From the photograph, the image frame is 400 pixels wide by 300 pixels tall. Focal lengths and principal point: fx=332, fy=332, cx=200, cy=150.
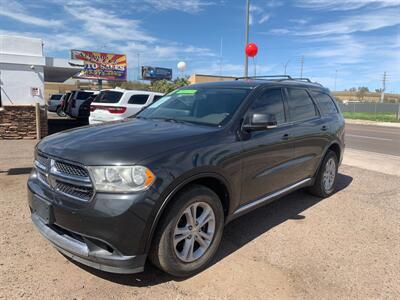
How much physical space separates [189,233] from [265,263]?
3.02ft

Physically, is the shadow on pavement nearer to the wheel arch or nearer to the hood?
the wheel arch

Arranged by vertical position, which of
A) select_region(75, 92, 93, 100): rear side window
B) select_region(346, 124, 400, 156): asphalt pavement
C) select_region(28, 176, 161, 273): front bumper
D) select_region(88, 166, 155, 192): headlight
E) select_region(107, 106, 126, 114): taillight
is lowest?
select_region(346, 124, 400, 156): asphalt pavement

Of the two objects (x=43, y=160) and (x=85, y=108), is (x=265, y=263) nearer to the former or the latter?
(x=43, y=160)

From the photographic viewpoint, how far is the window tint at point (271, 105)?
386 cm

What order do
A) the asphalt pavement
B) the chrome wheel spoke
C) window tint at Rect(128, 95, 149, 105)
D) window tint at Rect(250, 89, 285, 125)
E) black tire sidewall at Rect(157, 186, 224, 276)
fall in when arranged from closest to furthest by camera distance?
black tire sidewall at Rect(157, 186, 224, 276), the chrome wheel spoke, window tint at Rect(250, 89, 285, 125), the asphalt pavement, window tint at Rect(128, 95, 149, 105)

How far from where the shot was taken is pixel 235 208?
138 inches

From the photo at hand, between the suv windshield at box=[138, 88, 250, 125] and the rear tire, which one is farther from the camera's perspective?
the rear tire

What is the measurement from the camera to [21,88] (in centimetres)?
1263

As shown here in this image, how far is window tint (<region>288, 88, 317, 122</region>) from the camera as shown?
178 inches

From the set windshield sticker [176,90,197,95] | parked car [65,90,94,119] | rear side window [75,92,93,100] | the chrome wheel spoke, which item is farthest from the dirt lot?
rear side window [75,92,93,100]

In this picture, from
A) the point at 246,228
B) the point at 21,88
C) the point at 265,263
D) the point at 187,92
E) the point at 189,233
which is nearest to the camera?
the point at 189,233

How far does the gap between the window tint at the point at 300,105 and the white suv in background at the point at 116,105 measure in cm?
740

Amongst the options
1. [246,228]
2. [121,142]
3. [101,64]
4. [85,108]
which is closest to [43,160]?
[121,142]

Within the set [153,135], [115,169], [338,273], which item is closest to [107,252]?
[115,169]
